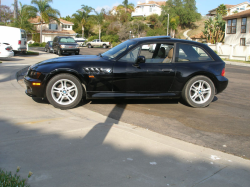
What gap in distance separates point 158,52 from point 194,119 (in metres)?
1.86

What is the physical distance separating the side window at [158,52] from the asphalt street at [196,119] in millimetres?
1132

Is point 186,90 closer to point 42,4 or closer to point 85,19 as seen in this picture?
point 42,4

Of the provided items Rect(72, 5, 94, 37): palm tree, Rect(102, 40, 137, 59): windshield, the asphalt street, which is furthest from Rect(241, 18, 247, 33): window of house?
Rect(72, 5, 94, 37): palm tree

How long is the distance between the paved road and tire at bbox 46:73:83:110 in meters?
0.49

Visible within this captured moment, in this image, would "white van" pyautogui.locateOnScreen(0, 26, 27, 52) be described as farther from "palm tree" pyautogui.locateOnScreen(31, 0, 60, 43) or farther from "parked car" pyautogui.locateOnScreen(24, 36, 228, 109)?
"palm tree" pyautogui.locateOnScreen(31, 0, 60, 43)

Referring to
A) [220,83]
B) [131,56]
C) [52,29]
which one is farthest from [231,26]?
[52,29]

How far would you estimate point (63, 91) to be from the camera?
19.1 ft

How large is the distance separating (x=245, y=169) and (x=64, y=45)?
22.2 metres

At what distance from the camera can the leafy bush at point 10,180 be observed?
262cm

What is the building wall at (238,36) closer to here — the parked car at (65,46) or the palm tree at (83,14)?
the parked car at (65,46)

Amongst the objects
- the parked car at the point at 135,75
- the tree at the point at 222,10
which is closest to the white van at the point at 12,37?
the parked car at the point at 135,75

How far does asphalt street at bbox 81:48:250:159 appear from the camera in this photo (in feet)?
14.3

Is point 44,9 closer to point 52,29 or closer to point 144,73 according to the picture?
point 52,29

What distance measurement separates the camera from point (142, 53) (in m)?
6.24
